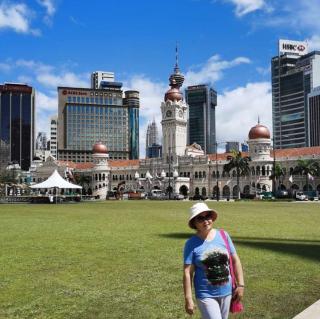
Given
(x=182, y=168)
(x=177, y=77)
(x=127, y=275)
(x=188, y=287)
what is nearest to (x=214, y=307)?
(x=188, y=287)

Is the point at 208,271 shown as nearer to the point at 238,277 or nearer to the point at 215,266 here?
the point at 215,266

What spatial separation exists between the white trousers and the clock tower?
5052 inches

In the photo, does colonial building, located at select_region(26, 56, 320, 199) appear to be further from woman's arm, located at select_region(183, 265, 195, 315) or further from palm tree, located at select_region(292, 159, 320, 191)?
woman's arm, located at select_region(183, 265, 195, 315)

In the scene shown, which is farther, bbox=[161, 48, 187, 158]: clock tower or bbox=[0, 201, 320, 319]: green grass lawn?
bbox=[161, 48, 187, 158]: clock tower

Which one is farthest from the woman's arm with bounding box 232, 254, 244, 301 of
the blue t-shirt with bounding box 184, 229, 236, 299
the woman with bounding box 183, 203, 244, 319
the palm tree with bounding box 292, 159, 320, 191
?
the palm tree with bounding box 292, 159, 320, 191

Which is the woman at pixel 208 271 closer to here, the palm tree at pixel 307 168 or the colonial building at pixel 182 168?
the palm tree at pixel 307 168

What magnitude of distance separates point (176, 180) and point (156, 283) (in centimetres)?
11442

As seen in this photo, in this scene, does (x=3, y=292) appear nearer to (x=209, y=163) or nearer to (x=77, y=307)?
(x=77, y=307)

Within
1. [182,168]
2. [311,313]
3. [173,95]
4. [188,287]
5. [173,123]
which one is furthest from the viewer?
[173,95]

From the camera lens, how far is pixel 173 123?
13562cm

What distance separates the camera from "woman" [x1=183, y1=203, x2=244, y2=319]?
239 inches

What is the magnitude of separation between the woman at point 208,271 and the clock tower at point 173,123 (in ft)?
420

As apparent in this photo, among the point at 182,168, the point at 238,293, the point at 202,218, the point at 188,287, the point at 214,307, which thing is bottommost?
the point at 214,307

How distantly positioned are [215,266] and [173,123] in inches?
5117
